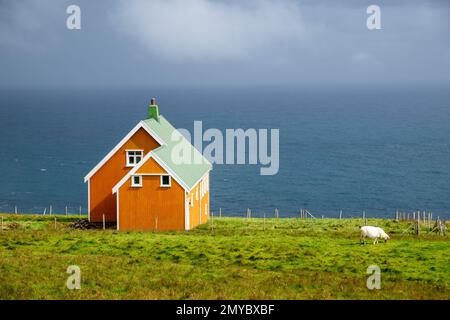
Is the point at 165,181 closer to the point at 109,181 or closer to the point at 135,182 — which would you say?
the point at 135,182

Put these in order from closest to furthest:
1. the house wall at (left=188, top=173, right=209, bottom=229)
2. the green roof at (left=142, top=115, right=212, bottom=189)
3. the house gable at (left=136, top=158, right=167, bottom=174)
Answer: the house gable at (left=136, top=158, right=167, bottom=174) → the green roof at (left=142, top=115, right=212, bottom=189) → the house wall at (left=188, top=173, right=209, bottom=229)

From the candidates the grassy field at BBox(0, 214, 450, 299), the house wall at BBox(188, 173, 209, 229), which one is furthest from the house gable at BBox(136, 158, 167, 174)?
the grassy field at BBox(0, 214, 450, 299)

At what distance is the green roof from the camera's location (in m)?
51.7

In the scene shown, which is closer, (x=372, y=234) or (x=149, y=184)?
(x=372, y=234)

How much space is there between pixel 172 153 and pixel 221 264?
57.5 ft

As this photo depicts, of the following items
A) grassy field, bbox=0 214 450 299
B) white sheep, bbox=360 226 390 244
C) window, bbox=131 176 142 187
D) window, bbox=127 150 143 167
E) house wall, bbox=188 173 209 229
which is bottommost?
grassy field, bbox=0 214 450 299

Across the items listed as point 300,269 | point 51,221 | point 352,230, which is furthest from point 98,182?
point 300,269

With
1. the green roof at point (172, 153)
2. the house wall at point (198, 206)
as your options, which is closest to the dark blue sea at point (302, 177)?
the house wall at point (198, 206)

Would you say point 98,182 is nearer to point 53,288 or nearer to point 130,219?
point 130,219

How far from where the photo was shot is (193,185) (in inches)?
2055

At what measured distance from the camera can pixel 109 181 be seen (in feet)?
181

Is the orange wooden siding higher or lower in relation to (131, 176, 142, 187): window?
lower

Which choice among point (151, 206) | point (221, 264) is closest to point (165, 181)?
point (151, 206)

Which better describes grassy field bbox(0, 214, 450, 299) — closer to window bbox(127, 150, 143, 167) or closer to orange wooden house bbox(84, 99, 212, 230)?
orange wooden house bbox(84, 99, 212, 230)
